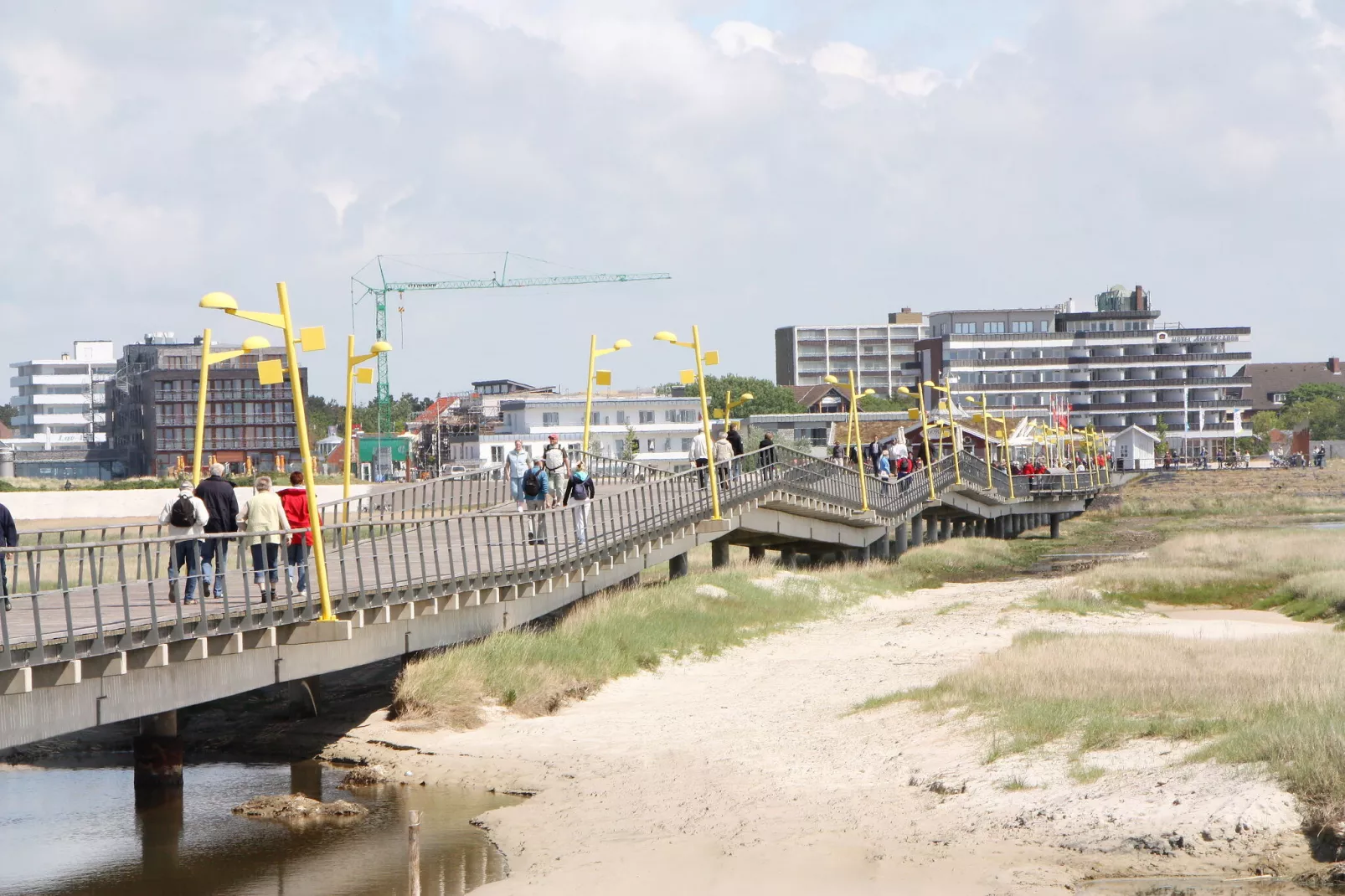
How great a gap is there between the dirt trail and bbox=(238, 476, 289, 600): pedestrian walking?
10.1ft

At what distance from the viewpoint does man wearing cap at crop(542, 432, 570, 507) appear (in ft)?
103

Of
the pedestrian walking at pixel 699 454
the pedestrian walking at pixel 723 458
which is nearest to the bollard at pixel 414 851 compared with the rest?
the pedestrian walking at pixel 723 458

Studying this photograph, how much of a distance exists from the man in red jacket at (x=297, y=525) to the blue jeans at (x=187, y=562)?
1.42m

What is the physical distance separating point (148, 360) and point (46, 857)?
5588 inches

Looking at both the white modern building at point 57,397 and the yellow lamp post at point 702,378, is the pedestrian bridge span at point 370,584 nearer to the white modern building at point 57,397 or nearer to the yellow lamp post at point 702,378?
the yellow lamp post at point 702,378

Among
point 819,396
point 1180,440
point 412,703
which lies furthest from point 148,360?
point 412,703

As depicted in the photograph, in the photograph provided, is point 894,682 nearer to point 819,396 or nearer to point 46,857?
point 46,857

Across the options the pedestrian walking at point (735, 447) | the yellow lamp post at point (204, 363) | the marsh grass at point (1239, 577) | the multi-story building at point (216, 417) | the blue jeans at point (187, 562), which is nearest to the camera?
Answer: the blue jeans at point (187, 562)

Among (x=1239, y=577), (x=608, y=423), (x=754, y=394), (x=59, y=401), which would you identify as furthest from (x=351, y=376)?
(x=59, y=401)

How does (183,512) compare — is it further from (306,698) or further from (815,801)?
(815,801)

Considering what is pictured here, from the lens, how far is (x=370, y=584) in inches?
854

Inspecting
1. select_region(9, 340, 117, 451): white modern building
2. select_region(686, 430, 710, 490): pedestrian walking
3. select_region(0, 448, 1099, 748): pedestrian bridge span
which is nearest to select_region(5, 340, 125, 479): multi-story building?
select_region(9, 340, 117, 451): white modern building

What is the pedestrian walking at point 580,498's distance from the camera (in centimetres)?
2838

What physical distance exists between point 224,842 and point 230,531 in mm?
4216
